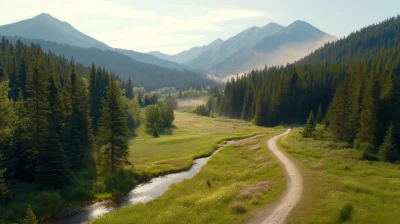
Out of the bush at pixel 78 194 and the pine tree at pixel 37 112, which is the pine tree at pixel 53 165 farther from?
the bush at pixel 78 194

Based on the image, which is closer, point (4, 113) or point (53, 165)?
point (4, 113)

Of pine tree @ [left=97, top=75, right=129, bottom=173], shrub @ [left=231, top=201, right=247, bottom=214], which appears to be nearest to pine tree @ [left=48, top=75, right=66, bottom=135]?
pine tree @ [left=97, top=75, right=129, bottom=173]

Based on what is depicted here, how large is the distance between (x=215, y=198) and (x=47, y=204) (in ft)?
71.9

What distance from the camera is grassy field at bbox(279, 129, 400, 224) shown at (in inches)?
1061

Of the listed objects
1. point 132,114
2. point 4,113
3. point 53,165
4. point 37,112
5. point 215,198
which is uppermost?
point 4,113

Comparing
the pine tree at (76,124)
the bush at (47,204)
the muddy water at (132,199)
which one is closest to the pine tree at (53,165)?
the bush at (47,204)

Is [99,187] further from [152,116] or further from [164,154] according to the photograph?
[152,116]

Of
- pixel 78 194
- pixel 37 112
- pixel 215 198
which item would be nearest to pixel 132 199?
pixel 78 194

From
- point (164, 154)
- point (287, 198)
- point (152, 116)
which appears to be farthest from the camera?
point (152, 116)

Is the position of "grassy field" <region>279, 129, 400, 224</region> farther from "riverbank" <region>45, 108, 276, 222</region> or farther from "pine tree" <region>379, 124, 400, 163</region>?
"riverbank" <region>45, 108, 276, 222</region>

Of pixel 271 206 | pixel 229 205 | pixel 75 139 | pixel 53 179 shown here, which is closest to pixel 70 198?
pixel 53 179

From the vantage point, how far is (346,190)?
33719 millimetres

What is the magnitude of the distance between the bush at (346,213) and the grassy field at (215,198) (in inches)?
291

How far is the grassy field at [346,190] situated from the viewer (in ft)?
88.4
